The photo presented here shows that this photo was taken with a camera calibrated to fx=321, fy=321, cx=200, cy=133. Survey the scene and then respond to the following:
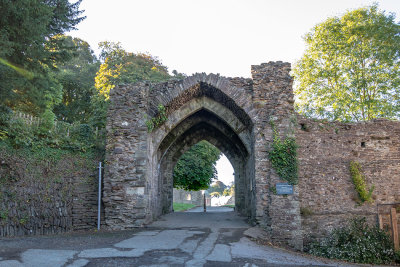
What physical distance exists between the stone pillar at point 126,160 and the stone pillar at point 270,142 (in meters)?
3.41

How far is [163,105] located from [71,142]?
317 cm

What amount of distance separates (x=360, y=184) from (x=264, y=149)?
137 inches

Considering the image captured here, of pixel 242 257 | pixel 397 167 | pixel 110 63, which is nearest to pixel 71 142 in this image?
pixel 242 257

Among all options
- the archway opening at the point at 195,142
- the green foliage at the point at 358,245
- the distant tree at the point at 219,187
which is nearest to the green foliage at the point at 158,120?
the archway opening at the point at 195,142

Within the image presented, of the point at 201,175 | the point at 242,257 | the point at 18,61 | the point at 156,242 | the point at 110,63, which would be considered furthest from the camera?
the point at 110,63

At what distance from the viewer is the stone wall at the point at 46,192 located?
8.56 metres

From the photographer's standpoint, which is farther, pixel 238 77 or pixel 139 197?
pixel 238 77

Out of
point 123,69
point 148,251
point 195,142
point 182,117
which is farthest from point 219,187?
point 148,251

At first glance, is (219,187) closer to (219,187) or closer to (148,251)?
(219,187)

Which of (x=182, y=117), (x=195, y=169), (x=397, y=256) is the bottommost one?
(x=397, y=256)

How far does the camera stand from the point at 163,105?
10047mm

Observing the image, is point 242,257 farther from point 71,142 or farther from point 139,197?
point 71,142

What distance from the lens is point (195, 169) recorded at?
20422 mm

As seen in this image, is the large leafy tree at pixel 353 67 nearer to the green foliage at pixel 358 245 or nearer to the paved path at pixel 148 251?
the green foliage at pixel 358 245
